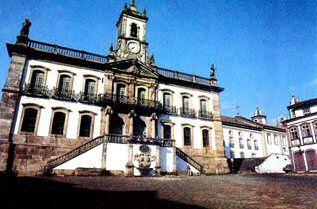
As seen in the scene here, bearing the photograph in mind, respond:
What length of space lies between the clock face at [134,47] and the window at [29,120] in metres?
12.4

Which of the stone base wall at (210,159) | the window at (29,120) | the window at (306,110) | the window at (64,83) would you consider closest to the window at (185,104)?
the stone base wall at (210,159)

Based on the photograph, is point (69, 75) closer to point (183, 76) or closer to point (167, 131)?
point (167, 131)

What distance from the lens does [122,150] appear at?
797 inches

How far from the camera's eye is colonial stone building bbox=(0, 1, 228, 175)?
19.8 m

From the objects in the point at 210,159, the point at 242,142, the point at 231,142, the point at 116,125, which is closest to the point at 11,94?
the point at 116,125

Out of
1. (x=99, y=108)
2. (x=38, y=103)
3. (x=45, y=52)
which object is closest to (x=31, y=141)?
(x=38, y=103)

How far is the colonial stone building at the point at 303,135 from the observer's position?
103 ft

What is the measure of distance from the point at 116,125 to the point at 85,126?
3022 mm

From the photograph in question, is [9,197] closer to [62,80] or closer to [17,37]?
[62,80]

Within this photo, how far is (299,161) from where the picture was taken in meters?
32.6

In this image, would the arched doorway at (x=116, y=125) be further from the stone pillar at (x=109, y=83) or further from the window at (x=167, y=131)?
the window at (x=167, y=131)

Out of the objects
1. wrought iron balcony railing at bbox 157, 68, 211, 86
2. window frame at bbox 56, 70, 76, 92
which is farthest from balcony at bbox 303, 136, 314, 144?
window frame at bbox 56, 70, 76, 92

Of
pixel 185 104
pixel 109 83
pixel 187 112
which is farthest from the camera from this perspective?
pixel 185 104

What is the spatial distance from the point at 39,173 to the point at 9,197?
1134cm
